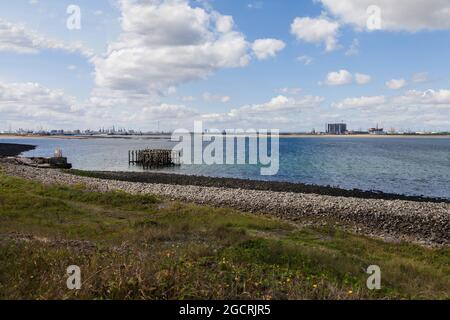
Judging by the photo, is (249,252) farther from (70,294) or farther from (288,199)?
(288,199)

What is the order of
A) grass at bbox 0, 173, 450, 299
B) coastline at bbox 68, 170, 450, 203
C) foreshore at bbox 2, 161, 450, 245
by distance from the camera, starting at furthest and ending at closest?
coastline at bbox 68, 170, 450, 203
foreshore at bbox 2, 161, 450, 245
grass at bbox 0, 173, 450, 299

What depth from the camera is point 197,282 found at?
22.5 ft

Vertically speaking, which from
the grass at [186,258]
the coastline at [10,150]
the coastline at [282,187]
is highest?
the coastline at [10,150]

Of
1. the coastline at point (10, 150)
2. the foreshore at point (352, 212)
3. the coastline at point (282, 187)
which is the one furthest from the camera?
the coastline at point (10, 150)

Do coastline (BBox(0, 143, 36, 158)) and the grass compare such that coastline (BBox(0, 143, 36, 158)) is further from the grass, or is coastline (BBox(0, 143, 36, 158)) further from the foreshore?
the grass

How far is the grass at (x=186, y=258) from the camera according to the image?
6773mm

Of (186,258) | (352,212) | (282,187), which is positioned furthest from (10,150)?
(186,258)

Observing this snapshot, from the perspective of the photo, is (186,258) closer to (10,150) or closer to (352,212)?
(352,212)

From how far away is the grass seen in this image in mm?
6773

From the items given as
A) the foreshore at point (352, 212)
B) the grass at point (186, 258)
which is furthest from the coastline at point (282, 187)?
the grass at point (186, 258)

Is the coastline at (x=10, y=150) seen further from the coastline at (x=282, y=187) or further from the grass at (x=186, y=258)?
the grass at (x=186, y=258)

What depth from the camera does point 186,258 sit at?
29.5ft

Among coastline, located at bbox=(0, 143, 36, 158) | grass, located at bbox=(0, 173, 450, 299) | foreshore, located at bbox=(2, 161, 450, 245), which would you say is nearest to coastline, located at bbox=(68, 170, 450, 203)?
foreshore, located at bbox=(2, 161, 450, 245)
